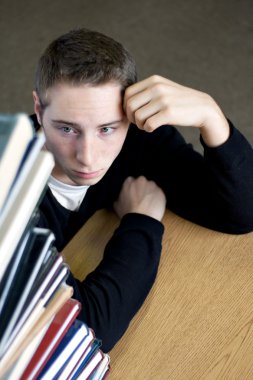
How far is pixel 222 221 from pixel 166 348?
11.6 inches

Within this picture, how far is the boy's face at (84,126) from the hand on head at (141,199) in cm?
11

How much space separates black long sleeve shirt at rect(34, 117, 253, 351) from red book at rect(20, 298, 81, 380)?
269 mm

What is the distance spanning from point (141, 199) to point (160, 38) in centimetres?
173

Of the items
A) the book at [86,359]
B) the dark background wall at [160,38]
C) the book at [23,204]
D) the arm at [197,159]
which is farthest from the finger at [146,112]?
the dark background wall at [160,38]

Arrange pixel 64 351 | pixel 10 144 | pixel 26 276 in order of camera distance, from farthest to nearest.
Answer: pixel 64 351, pixel 26 276, pixel 10 144

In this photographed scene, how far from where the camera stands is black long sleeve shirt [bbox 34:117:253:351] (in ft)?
3.13

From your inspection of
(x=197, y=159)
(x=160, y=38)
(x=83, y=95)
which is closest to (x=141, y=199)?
(x=197, y=159)

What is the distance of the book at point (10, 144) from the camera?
0.42 meters

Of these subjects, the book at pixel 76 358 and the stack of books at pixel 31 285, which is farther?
the book at pixel 76 358

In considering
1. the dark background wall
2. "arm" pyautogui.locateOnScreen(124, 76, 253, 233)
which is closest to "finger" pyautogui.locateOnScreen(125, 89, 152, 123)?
"arm" pyautogui.locateOnScreen(124, 76, 253, 233)

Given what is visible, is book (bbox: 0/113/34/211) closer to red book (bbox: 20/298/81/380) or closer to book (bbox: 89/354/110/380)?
red book (bbox: 20/298/81/380)

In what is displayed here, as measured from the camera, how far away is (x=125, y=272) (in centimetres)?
100

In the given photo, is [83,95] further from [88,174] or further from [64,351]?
[64,351]

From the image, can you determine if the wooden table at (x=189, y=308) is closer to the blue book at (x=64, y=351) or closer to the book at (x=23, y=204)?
the blue book at (x=64, y=351)
